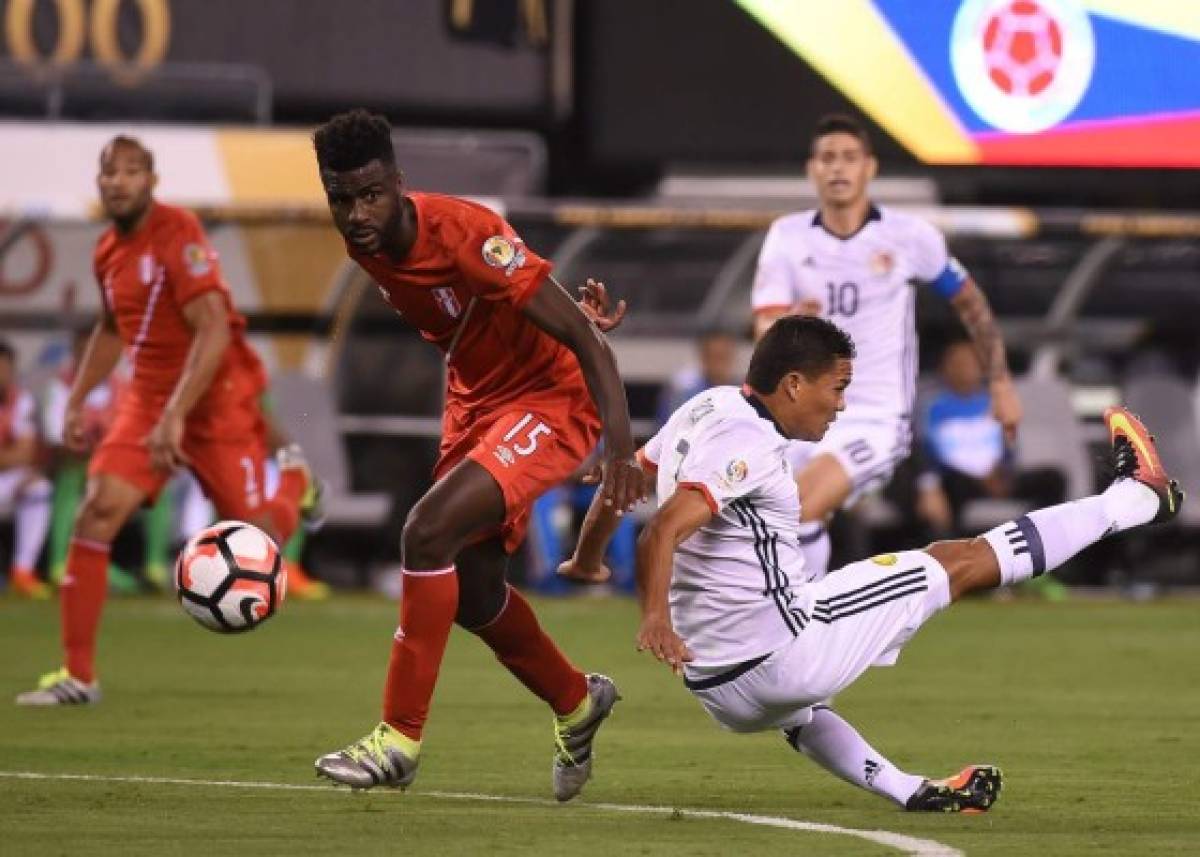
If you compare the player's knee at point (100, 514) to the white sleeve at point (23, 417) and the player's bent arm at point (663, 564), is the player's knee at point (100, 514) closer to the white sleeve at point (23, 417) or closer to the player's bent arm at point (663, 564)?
the player's bent arm at point (663, 564)

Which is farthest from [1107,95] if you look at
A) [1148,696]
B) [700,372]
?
[1148,696]

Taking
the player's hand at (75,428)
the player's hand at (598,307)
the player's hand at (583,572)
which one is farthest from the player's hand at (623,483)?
the player's hand at (75,428)

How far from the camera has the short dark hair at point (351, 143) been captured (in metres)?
8.38

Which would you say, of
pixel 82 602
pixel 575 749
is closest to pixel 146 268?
pixel 82 602

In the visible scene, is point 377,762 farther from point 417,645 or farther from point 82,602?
point 82,602

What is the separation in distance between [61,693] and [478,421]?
352cm

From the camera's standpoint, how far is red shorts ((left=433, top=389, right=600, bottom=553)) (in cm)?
868

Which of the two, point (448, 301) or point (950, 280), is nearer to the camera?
point (448, 301)

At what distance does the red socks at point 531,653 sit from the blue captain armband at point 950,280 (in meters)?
3.80

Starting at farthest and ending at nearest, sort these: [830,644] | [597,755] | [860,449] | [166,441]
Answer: [860,449] < [166,441] < [597,755] < [830,644]

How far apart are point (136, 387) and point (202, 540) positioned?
93.8 inches

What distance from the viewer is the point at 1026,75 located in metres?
18.1

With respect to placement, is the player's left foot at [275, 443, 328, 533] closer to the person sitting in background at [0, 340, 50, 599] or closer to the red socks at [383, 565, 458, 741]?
the red socks at [383, 565, 458, 741]

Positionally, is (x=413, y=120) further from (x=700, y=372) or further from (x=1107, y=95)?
(x=1107, y=95)
